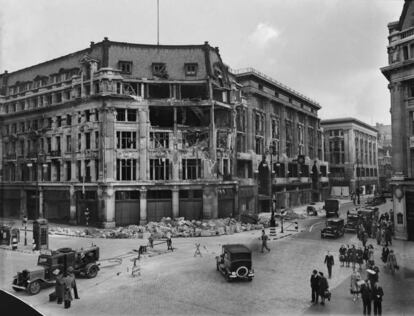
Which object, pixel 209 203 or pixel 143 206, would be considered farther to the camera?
pixel 209 203

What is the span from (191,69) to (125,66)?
30.2 feet

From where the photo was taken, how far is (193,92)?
186ft

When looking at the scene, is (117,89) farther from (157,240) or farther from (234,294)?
(234,294)

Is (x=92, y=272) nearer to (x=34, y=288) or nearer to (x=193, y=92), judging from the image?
(x=34, y=288)

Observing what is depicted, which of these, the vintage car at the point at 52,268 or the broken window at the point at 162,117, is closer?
the vintage car at the point at 52,268

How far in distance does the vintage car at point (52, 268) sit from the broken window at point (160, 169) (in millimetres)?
25355

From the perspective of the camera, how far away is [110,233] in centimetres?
4500

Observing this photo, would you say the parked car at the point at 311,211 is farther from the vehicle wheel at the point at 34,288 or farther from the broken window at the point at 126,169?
the vehicle wheel at the point at 34,288

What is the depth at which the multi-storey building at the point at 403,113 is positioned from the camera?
39.2m

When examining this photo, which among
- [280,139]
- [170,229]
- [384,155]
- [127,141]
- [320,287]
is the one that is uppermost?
[280,139]

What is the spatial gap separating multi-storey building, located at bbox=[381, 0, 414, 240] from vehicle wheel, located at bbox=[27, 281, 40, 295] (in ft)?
111

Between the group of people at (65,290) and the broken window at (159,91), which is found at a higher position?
the broken window at (159,91)

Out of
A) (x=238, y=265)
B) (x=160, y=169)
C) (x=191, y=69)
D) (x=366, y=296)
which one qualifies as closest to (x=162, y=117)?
(x=191, y=69)

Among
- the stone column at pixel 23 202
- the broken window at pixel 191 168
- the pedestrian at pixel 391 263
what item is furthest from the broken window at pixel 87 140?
the pedestrian at pixel 391 263
